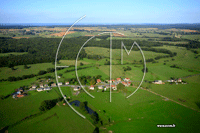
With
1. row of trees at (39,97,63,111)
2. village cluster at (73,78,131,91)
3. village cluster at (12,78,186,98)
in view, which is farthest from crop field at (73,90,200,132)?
row of trees at (39,97,63,111)

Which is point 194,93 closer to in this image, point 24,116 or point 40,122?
point 40,122

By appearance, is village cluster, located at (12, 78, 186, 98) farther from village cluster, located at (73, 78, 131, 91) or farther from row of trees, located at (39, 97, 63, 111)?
row of trees, located at (39, 97, 63, 111)

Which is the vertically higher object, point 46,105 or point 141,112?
point 46,105

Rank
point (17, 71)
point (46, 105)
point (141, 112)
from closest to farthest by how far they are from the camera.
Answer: point (141, 112) < point (46, 105) < point (17, 71)

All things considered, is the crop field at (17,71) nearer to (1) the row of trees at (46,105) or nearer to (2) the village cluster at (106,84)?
(2) the village cluster at (106,84)

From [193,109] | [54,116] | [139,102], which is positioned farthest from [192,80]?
[54,116]

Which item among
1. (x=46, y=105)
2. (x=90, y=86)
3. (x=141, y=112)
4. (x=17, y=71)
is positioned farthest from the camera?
(x=17, y=71)

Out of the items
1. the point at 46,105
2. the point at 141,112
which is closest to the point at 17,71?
the point at 46,105

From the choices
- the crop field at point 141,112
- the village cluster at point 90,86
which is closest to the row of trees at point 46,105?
the crop field at point 141,112

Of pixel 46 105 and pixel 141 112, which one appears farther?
pixel 46 105

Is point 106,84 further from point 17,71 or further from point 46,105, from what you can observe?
point 17,71

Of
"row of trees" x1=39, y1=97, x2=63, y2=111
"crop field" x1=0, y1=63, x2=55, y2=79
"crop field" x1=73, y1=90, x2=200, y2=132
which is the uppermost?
"crop field" x1=0, y1=63, x2=55, y2=79

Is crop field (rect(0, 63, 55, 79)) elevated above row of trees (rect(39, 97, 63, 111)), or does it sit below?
above
